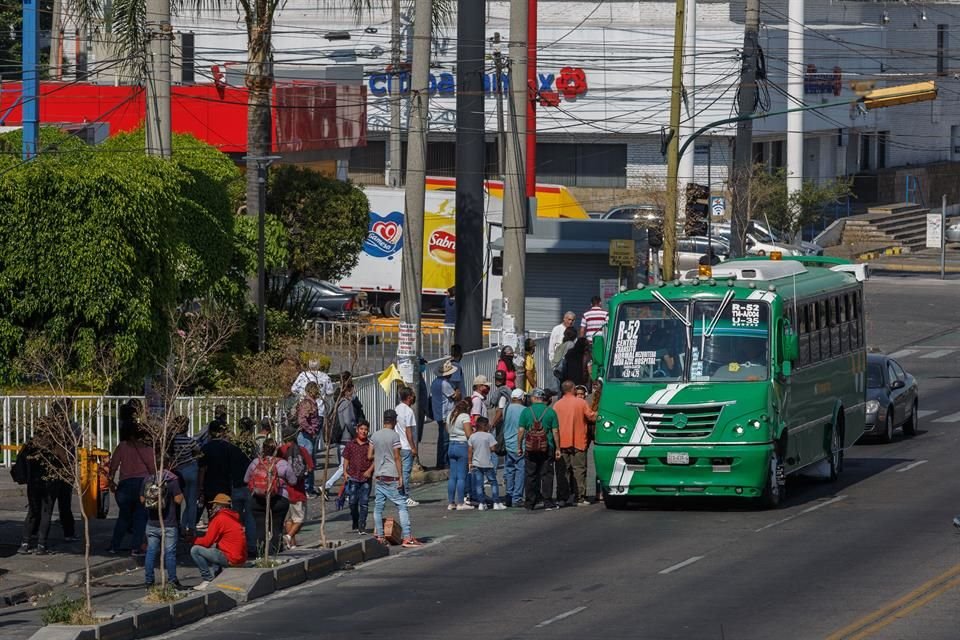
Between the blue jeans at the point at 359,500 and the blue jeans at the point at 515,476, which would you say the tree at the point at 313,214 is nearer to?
the blue jeans at the point at 515,476

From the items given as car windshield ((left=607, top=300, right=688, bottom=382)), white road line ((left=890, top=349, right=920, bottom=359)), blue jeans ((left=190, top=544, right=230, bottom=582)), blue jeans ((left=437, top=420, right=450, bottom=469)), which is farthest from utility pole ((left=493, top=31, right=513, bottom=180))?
blue jeans ((left=190, top=544, right=230, bottom=582))

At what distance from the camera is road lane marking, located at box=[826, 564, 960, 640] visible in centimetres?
1473

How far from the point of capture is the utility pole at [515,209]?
2969 centimetres

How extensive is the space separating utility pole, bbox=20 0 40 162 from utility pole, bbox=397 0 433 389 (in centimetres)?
642

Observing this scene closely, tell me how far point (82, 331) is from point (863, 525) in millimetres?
9931

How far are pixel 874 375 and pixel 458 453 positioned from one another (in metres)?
10.6

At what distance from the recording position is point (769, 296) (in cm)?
2297

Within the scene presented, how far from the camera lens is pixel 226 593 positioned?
55.9 ft

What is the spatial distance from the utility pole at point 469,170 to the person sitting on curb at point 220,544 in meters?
14.2

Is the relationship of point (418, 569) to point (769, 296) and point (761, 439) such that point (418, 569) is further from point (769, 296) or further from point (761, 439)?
point (769, 296)

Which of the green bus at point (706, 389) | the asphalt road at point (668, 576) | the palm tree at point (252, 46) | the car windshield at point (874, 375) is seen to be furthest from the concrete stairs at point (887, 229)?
the green bus at point (706, 389)

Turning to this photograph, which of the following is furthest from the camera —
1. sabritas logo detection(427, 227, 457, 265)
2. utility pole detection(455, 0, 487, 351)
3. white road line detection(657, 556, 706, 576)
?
sabritas logo detection(427, 227, 457, 265)

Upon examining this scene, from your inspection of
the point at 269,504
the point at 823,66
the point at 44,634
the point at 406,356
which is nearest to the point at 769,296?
the point at 406,356

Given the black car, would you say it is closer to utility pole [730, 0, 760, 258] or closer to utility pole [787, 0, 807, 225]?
utility pole [730, 0, 760, 258]
